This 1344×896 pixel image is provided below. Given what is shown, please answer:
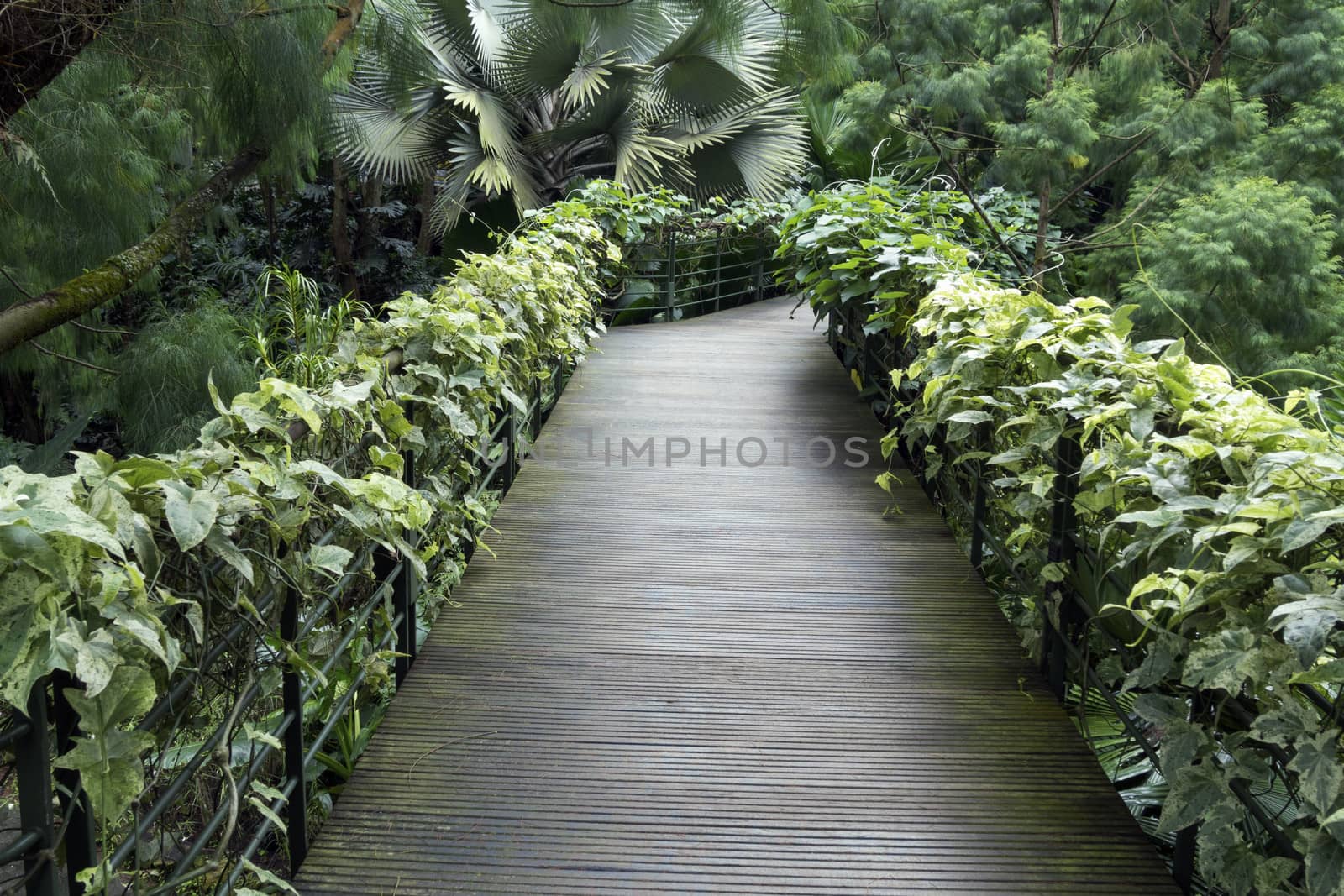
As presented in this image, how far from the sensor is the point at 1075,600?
2.82 meters

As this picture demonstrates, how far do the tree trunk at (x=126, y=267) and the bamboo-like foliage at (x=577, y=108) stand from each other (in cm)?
487

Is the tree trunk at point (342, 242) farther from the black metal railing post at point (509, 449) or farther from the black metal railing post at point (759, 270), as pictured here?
the black metal railing post at point (509, 449)

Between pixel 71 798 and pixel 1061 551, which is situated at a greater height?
pixel 71 798

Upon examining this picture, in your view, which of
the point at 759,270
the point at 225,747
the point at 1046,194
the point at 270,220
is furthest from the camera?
the point at 270,220

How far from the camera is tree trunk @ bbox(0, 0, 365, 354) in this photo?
3816 millimetres

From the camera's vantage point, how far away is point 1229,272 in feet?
29.1

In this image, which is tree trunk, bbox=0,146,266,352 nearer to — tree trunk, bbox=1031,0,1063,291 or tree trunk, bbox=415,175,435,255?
tree trunk, bbox=1031,0,1063,291

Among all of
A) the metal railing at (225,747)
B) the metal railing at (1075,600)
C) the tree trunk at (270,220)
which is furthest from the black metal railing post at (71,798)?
the tree trunk at (270,220)

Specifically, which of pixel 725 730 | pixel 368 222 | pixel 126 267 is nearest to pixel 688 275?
pixel 368 222

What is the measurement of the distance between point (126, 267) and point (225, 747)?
9.68 ft

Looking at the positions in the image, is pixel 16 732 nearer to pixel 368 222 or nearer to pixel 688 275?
pixel 688 275

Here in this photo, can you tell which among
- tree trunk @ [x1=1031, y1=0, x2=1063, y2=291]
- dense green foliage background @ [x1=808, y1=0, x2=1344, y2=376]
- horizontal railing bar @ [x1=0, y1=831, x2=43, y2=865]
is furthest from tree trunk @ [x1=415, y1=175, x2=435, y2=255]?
horizontal railing bar @ [x1=0, y1=831, x2=43, y2=865]

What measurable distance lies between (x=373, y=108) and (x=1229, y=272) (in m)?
7.21

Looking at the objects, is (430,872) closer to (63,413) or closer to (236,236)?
(63,413)
